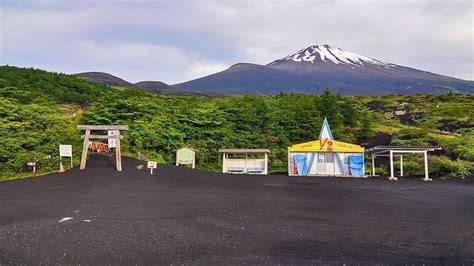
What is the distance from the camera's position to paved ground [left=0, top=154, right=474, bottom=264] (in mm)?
6953

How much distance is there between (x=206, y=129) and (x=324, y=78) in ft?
384

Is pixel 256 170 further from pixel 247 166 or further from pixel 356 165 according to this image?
pixel 356 165

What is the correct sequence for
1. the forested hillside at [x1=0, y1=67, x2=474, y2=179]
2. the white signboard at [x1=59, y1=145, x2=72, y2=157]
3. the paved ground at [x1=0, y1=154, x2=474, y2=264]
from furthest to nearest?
the forested hillside at [x1=0, y1=67, x2=474, y2=179], the white signboard at [x1=59, y1=145, x2=72, y2=157], the paved ground at [x1=0, y1=154, x2=474, y2=264]

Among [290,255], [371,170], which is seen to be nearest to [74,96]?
[371,170]

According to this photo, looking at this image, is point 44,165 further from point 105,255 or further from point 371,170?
point 371,170

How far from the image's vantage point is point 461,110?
41.0 meters

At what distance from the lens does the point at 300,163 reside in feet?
73.6

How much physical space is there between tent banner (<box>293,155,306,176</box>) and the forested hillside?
2.61 metres

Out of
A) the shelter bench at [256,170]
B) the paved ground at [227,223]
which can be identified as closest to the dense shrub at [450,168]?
the paved ground at [227,223]

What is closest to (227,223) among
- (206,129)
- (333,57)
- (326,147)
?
(326,147)

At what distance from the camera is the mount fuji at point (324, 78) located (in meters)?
128

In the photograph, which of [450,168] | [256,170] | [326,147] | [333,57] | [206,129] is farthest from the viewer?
[333,57]

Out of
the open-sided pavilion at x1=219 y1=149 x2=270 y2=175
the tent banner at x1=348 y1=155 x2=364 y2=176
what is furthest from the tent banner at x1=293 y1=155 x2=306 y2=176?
the tent banner at x1=348 y1=155 x2=364 y2=176

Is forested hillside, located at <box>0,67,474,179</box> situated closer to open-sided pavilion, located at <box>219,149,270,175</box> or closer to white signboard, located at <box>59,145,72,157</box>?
white signboard, located at <box>59,145,72,157</box>
